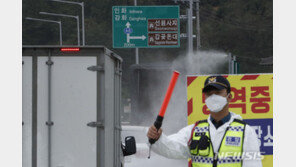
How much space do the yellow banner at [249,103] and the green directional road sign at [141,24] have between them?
22.2 metres

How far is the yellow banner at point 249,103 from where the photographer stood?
9.04 metres

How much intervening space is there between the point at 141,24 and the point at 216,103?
26.2 m

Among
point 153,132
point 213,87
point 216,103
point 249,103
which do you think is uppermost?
point 213,87

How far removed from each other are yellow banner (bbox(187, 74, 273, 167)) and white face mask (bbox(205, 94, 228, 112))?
12.0 ft

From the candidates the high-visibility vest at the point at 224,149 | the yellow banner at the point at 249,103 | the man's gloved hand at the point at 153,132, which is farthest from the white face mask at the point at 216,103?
the yellow banner at the point at 249,103

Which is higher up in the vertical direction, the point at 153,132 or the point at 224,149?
the point at 153,132

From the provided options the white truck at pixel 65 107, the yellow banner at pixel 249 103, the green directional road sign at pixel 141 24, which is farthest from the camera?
the green directional road sign at pixel 141 24

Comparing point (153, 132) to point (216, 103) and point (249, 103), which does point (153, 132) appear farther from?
point (249, 103)

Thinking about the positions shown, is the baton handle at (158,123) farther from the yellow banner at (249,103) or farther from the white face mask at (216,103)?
the yellow banner at (249,103)

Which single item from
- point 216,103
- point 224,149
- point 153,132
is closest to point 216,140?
point 224,149

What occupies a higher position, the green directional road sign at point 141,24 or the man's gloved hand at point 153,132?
the green directional road sign at point 141,24

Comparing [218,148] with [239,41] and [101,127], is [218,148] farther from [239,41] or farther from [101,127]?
[239,41]

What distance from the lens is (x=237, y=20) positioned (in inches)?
3445

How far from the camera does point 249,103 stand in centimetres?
A: 909
